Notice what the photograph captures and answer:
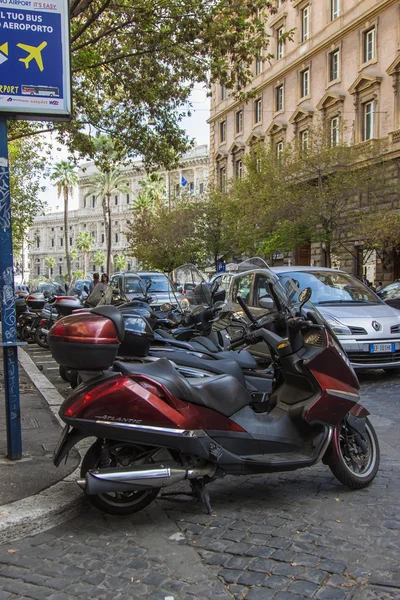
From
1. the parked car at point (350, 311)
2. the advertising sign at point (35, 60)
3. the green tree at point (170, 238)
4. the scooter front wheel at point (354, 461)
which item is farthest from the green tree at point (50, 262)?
the scooter front wheel at point (354, 461)

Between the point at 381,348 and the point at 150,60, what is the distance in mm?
7592

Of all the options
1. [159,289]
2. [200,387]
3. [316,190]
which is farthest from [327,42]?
[200,387]

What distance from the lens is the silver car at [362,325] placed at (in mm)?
8641

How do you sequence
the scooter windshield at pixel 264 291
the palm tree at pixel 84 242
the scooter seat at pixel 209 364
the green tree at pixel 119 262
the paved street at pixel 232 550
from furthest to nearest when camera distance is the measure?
the palm tree at pixel 84 242 → the green tree at pixel 119 262 → the scooter windshield at pixel 264 291 → the scooter seat at pixel 209 364 → the paved street at pixel 232 550

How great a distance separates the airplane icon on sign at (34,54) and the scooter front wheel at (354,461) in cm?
365

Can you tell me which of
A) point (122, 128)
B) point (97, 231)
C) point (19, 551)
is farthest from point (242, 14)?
point (97, 231)

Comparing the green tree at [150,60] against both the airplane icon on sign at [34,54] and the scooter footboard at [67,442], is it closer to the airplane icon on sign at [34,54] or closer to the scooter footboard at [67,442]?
the airplane icon on sign at [34,54]

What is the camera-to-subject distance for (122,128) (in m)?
14.1

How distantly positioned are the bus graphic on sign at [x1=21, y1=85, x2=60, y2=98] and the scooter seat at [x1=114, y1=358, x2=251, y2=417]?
7.54 feet

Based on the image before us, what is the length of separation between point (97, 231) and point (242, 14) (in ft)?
322

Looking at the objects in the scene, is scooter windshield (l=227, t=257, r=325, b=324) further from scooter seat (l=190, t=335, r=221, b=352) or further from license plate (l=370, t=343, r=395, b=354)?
license plate (l=370, t=343, r=395, b=354)

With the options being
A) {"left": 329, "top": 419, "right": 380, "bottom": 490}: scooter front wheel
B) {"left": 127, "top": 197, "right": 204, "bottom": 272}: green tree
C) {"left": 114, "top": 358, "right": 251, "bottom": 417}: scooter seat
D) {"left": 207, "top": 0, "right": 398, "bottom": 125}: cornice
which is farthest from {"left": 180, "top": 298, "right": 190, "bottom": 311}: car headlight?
{"left": 127, "top": 197, "right": 204, "bottom": 272}: green tree

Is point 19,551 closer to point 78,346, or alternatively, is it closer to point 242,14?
point 78,346

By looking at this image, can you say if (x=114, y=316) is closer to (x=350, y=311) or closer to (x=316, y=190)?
(x=350, y=311)
